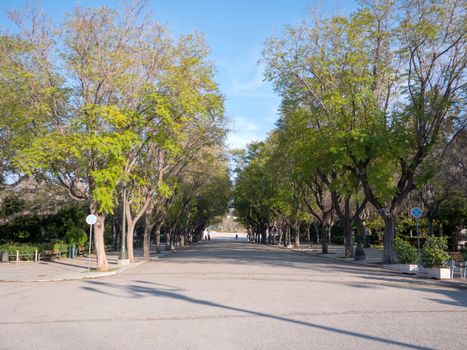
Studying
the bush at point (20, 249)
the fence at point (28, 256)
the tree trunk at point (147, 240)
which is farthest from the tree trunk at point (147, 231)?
the bush at point (20, 249)

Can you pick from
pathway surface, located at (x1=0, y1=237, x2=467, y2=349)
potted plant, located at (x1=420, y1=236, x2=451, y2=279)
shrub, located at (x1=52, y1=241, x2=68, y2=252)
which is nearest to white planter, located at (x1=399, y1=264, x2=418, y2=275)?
potted plant, located at (x1=420, y1=236, x2=451, y2=279)

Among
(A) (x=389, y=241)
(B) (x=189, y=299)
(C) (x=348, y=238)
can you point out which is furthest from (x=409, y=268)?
(B) (x=189, y=299)

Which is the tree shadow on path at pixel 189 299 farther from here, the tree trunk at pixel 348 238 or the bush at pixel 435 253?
the tree trunk at pixel 348 238

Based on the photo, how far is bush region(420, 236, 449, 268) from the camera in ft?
66.3

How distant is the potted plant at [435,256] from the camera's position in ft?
65.9

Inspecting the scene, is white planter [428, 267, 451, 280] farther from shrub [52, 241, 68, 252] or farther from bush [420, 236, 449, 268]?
shrub [52, 241, 68, 252]

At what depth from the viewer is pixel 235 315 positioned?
1034 centimetres

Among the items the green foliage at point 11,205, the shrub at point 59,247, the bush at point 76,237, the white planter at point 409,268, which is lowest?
the white planter at point 409,268

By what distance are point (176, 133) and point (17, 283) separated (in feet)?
35.6

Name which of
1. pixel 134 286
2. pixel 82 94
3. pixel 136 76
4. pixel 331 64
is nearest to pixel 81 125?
pixel 82 94

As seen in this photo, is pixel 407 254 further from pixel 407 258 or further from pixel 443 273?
pixel 443 273

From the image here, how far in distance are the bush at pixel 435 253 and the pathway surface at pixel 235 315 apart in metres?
3.75

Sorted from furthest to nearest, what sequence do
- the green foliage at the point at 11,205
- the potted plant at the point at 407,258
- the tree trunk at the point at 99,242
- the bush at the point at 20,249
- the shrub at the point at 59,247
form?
the green foliage at the point at 11,205 → the shrub at the point at 59,247 → the bush at the point at 20,249 → the tree trunk at the point at 99,242 → the potted plant at the point at 407,258

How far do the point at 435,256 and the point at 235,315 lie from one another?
13.4 meters
